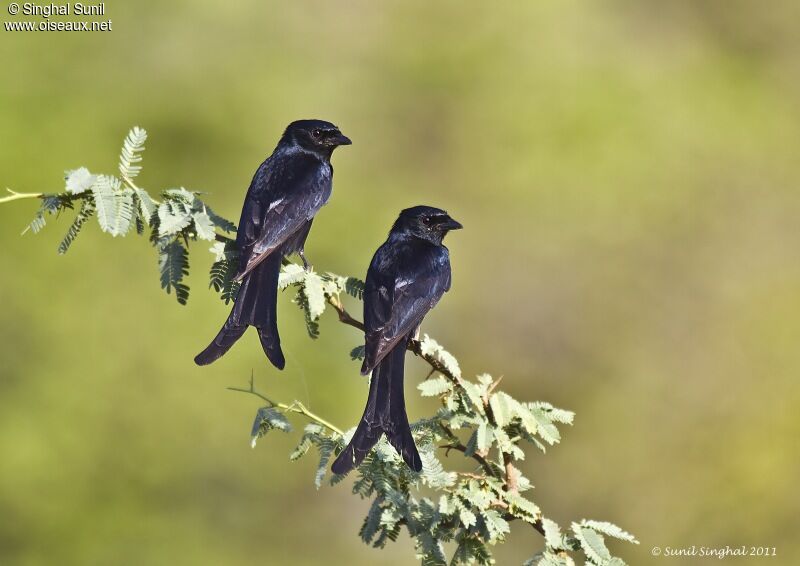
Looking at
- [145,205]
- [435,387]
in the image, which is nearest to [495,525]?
[435,387]

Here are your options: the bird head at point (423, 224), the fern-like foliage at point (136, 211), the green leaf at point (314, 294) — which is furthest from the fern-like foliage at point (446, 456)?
the bird head at point (423, 224)

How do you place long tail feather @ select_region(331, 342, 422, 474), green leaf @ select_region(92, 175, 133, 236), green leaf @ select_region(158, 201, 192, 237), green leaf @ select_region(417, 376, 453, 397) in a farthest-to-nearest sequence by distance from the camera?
green leaf @ select_region(417, 376, 453, 397), long tail feather @ select_region(331, 342, 422, 474), green leaf @ select_region(158, 201, 192, 237), green leaf @ select_region(92, 175, 133, 236)

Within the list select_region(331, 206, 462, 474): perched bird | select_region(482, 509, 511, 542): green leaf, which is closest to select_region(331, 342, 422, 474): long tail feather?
select_region(331, 206, 462, 474): perched bird

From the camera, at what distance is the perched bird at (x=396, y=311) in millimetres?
3256

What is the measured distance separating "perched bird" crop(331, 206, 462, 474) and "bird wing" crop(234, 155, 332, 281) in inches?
12.1

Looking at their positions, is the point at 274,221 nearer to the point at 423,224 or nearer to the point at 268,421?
the point at 268,421

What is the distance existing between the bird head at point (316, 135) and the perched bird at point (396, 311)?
0.37m

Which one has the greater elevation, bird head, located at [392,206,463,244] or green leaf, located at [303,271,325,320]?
bird head, located at [392,206,463,244]

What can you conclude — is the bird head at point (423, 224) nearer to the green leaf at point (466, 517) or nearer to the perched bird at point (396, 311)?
the perched bird at point (396, 311)

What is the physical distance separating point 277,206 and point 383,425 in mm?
774

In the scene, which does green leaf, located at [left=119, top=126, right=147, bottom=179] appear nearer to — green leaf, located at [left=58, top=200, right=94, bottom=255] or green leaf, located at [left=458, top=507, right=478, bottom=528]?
green leaf, located at [left=58, top=200, right=94, bottom=255]

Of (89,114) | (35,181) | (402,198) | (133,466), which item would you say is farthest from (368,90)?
(133,466)

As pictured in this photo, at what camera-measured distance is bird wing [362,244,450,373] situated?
3.49 m

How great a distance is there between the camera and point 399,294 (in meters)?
3.69
